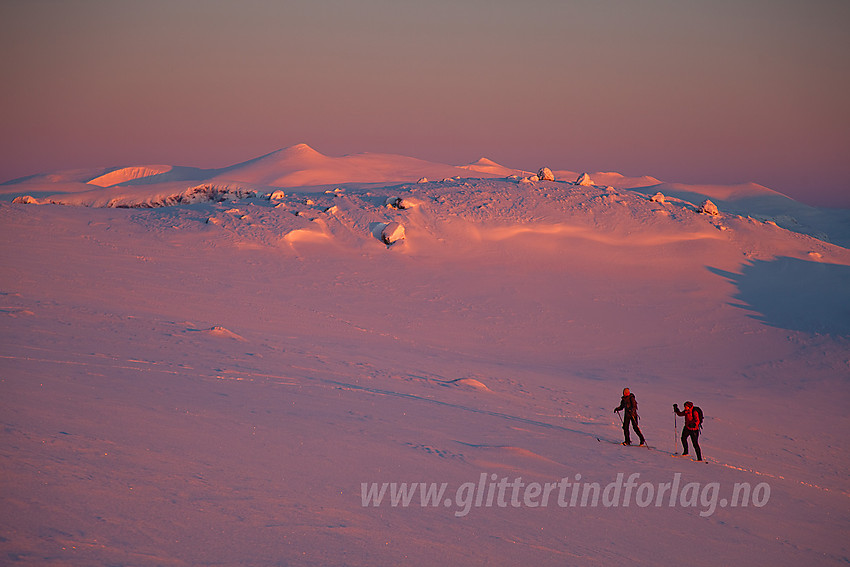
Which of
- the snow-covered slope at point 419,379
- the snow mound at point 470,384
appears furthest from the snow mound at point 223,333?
the snow mound at point 470,384

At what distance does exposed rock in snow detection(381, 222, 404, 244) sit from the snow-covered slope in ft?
0.47

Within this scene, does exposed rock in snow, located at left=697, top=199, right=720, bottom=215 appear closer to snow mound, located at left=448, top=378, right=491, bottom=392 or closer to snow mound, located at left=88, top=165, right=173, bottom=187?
snow mound, located at left=448, top=378, right=491, bottom=392

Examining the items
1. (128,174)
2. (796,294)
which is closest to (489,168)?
(128,174)

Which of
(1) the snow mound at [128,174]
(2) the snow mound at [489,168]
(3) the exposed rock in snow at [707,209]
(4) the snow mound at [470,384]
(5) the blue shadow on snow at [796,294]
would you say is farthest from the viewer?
(2) the snow mound at [489,168]

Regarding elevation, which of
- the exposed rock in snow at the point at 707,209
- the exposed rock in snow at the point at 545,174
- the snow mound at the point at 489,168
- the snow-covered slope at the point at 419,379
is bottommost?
the snow-covered slope at the point at 419,379

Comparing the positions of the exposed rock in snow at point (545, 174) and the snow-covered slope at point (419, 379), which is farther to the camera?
the exposed rock in snow at point (545, 174)

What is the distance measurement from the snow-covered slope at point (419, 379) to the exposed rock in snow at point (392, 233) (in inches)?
5.6

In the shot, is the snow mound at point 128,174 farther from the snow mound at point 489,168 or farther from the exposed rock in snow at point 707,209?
the exposed rock in snow at point 707,209

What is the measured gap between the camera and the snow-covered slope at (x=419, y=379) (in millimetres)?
7703

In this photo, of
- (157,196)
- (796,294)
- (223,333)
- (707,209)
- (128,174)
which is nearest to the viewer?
(223,333)

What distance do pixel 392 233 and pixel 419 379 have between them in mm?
18029

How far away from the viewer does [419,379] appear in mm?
17219

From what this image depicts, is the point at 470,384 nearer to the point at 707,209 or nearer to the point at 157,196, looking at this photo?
the point at 707,209

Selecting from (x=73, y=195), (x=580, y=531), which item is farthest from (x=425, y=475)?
(x=73, y=195)
